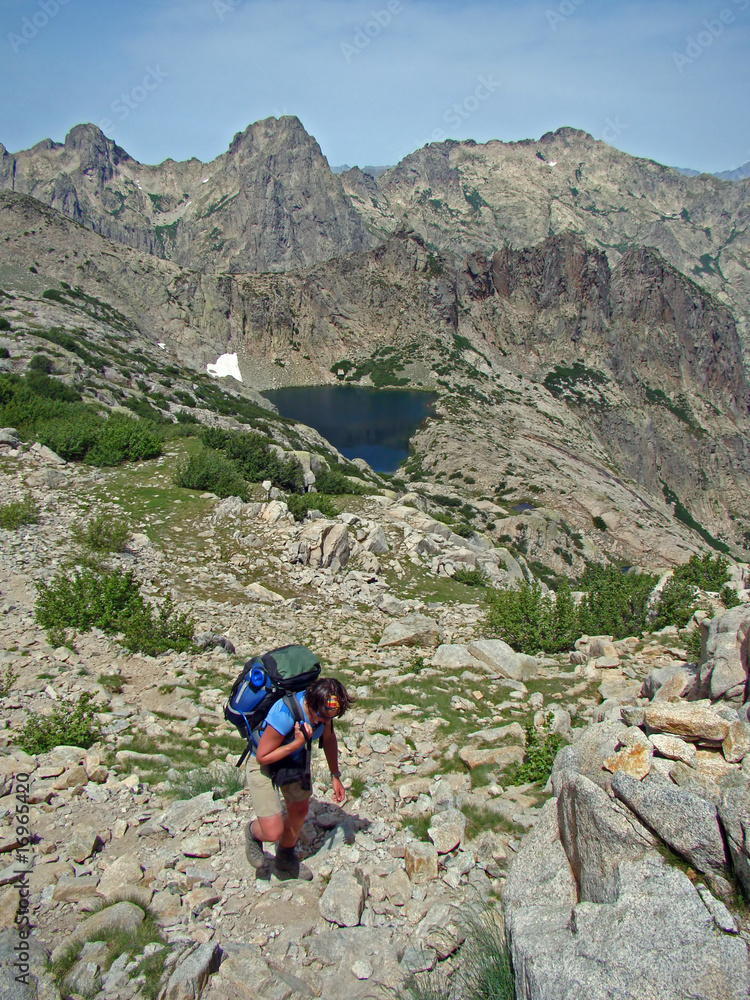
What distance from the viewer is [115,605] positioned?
8922 mm

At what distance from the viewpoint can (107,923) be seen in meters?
3.57

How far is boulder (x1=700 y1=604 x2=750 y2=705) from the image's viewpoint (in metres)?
4.89

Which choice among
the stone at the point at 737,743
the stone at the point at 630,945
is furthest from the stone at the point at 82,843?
the stone at the point at 737,743

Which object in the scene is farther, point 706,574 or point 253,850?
point 706,574

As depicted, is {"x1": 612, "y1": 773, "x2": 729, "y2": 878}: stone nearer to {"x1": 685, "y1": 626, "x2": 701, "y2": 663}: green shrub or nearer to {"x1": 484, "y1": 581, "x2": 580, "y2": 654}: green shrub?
{"x1": 685, "y1": 626, "x2": 701, "y2": 663}: green shrub

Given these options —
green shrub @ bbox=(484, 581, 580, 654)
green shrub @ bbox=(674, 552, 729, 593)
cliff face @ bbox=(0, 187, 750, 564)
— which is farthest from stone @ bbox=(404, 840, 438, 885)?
cliff face @ bbox=(0, 187, 750, 564)

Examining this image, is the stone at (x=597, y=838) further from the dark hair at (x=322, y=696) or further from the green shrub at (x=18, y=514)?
the green shrub at (x=18, y=514)

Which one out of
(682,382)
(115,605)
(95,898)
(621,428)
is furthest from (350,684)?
(682,382)

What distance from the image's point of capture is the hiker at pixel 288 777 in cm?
414

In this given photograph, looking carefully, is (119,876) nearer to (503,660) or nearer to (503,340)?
(503,660)

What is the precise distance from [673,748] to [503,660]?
5133 mm

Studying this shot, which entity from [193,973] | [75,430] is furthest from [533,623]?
[75,430]

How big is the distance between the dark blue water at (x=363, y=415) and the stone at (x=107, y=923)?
56727 millimetres

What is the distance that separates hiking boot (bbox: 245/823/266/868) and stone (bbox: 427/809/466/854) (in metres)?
1.44
